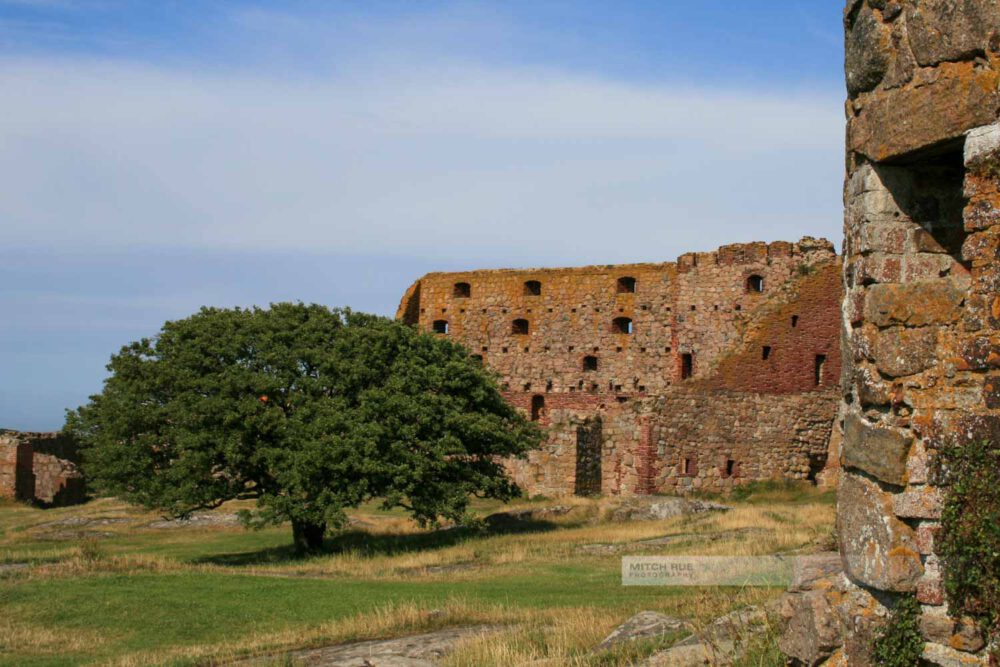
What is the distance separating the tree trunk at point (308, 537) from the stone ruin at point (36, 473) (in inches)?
733

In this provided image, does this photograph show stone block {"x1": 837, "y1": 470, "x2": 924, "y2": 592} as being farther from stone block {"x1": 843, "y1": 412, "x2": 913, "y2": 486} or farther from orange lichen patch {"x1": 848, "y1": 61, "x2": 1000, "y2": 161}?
orange lichen patch {"x1": 848, "y1": 61, "x2": 1000, "y2": 161}

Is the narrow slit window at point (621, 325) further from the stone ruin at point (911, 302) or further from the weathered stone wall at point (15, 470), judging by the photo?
the stone ruin at point (911, 302)

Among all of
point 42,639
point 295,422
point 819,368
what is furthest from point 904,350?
point 819,368

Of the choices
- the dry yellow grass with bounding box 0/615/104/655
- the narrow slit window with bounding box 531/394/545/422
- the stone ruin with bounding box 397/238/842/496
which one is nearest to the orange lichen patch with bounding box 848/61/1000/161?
the dry yellow grass with bounding box 0/615/104/655

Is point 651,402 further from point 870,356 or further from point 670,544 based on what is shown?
point 870,356

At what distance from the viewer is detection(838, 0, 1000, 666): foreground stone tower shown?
579cm

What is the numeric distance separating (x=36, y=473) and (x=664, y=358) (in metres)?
23.6

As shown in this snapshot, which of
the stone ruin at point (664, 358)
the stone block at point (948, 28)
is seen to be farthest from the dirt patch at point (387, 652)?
the stone ruin at point (664, 358)

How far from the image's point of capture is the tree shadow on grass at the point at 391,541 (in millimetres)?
24609

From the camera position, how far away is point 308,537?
25797mm

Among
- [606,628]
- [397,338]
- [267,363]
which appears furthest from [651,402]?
[606,628]

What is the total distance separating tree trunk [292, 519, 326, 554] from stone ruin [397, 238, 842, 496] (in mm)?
9213

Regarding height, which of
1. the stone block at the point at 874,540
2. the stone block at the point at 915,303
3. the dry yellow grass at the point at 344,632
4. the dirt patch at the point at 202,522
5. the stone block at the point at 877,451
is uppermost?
the stone block at the point at 915,303

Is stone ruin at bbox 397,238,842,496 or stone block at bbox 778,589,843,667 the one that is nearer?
stone block at bbox 778,589,843,667
